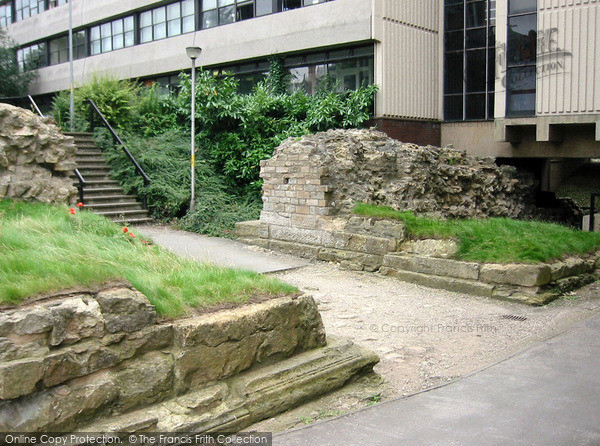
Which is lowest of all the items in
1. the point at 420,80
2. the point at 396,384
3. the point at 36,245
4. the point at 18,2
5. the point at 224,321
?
the point at 396,384

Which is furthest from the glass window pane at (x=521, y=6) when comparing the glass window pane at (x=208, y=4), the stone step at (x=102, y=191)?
the stone step at (x=102, y=191)

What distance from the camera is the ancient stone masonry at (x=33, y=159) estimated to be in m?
12.3

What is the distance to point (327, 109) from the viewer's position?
54.8ft

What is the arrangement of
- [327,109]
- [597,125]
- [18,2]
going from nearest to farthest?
[597,125]
[327,109]
[18,2]

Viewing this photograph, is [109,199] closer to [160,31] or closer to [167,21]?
[167,21]

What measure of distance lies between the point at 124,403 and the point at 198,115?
46.2 feet

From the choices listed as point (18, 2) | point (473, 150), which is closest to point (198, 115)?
point (473, 150)

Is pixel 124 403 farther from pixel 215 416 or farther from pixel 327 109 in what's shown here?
pixel 327 109

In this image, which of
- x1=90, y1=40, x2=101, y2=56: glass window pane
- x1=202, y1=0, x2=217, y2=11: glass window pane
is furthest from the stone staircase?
x1=90, y1=40, x2=101, y2=56: glass window pane

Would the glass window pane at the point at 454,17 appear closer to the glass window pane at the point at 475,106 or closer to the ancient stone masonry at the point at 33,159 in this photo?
the glass window pane at the point at 475,106

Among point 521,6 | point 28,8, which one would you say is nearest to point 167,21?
point 28,8

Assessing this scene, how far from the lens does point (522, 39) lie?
632 inches

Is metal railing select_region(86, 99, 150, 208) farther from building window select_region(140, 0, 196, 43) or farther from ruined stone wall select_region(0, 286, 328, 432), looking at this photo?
ruined stone wall select_region(0, 286, 328, 432)

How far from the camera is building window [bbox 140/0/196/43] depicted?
77.0 feet
